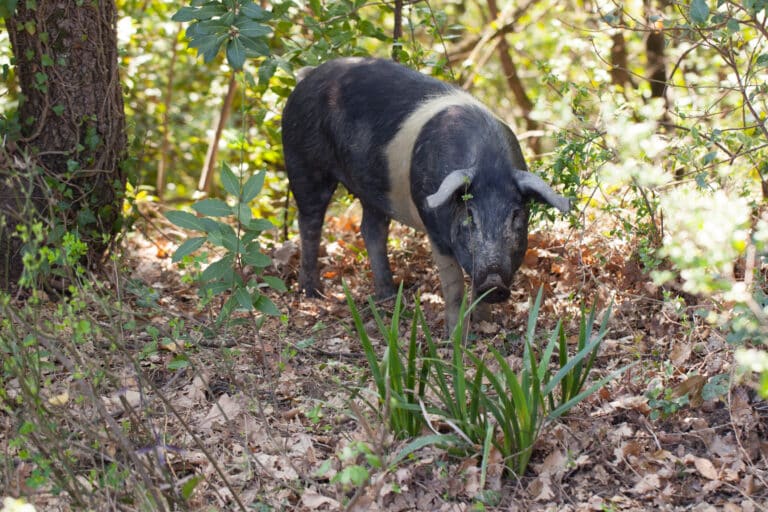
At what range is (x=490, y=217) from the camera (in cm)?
466

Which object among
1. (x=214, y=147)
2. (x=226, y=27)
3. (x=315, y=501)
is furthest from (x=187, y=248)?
(x=214, y=147)

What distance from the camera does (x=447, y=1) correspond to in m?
11.3

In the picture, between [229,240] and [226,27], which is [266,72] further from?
[229,240]

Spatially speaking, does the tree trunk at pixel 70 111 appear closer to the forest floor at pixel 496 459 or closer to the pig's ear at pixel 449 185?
the forest floor at pixel 496 459

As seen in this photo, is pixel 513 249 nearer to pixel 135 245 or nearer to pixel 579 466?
pixel 579 466

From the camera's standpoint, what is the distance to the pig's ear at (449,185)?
4.49 metres

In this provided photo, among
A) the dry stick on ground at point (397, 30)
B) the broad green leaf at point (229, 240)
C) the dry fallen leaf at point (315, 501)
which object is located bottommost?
the dry fallen leaf at point (315, 501)

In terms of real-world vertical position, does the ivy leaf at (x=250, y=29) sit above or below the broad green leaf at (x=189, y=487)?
above

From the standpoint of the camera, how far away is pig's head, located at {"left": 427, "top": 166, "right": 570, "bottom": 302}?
14.9 ft

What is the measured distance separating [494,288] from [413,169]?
103 centimetres

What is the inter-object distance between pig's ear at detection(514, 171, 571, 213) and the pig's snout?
1.50ft

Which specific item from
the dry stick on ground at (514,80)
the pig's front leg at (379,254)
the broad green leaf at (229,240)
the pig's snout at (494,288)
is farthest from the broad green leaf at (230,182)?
the dry stick on ground at (514,80)

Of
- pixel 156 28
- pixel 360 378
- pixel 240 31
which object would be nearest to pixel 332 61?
pixel 240 31

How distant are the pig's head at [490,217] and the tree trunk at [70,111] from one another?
6.58 feet
